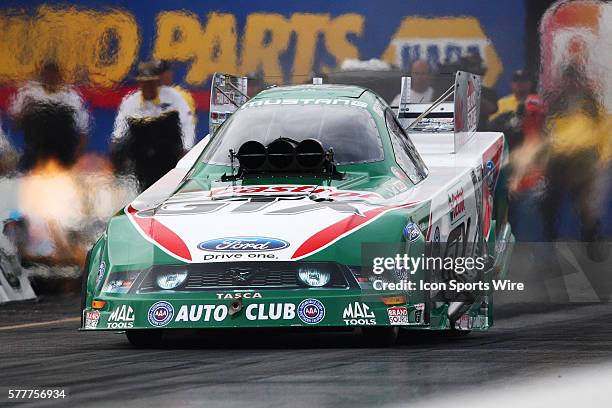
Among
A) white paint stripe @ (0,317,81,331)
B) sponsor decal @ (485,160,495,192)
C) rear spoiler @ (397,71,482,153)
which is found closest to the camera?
sponsor decal @ (485,160,495,192)

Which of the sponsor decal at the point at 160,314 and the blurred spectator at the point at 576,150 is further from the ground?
the sponsor decal at the point at 160,314

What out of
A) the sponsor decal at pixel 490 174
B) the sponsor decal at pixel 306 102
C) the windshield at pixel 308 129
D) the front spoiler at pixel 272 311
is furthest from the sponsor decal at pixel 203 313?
the sponsor decal at pixel 490 174

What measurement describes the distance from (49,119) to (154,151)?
3.92 ft

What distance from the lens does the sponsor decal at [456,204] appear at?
395 inches

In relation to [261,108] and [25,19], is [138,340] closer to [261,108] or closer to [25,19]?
[261,108]

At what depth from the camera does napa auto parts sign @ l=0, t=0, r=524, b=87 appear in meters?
16.9

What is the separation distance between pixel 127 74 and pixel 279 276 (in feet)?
29.3

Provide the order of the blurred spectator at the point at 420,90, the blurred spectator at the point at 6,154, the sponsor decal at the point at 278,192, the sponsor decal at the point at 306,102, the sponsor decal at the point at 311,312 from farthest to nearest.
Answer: the blurred spectator at the point at 6,154
the blurred spectator at the point at 420,90
the sponsor decal at the point at 306,102
the sponsor decal at the point at 278,192
the sponsor decal at the point at 311,312

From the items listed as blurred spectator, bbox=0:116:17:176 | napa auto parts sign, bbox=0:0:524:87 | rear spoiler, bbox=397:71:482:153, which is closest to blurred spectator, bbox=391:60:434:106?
rear spoiler, bbox=397:71:482:153

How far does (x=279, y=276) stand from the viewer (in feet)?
28.3

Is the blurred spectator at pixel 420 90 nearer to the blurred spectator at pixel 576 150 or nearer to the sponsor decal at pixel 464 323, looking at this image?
the sponsor decal at pixel 464 323

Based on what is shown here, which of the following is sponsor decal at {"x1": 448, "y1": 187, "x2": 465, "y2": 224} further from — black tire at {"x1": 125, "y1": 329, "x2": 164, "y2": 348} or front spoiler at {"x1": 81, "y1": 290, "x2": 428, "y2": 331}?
black tire at {"x1": 125, "y1": 329, "x2": 164, "y2": 348}

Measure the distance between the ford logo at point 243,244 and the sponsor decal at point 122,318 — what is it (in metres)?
0.54

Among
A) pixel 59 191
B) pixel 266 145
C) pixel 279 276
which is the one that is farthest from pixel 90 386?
pixel 59 191
